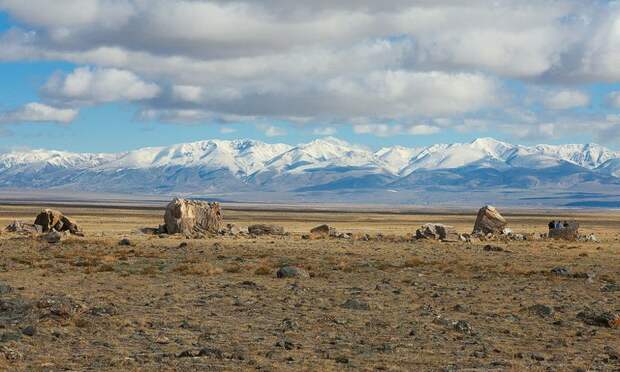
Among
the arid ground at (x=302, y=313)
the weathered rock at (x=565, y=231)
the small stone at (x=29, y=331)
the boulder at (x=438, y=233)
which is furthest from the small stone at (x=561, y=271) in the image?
the weathered rock at (x=565, y=231)

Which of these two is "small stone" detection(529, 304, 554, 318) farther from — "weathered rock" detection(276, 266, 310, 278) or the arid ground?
"weathered rock" detection(276, 266, 310, 278)

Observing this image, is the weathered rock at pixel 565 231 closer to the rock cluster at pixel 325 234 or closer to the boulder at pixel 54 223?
the rock cluster at pixel 325 234

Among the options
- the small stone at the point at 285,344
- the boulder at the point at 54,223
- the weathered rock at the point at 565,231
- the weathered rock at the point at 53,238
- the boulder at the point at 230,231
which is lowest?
the weathered rock at the point at 565,231

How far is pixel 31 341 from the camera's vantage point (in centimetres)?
1730

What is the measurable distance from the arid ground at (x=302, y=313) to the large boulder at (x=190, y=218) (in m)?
22.0

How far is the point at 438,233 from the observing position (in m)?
62.3

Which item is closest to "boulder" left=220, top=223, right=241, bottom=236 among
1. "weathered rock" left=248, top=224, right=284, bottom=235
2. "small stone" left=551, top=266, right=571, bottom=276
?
"weathered rock" left=248, top=224, right=284, bottom=235

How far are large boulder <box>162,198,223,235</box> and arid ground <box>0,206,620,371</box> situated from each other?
21957 mm

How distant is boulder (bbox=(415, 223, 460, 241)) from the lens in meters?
60.9

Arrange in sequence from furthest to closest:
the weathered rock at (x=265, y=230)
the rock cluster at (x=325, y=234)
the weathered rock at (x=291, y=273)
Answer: the weathered rock at (x=265, y=230) → the rock cluster at (x=325, y=234) → the weathered rock at (x=291, y=273)

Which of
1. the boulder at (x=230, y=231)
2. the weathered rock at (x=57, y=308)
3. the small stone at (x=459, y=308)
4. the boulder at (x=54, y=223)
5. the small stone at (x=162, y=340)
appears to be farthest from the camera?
the boulder at (x=230, y=231)

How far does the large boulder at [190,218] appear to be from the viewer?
63328 millimetres

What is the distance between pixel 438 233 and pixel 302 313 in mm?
41486

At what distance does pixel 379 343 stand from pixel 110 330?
651cm
